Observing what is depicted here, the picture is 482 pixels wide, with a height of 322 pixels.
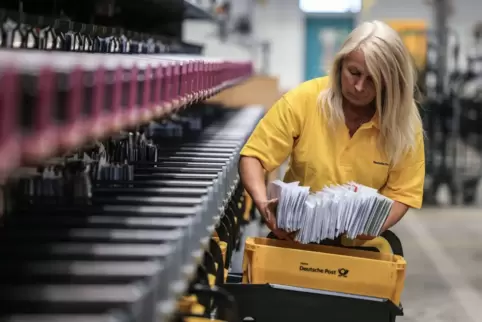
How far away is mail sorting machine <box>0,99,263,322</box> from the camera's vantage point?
47.6 inches

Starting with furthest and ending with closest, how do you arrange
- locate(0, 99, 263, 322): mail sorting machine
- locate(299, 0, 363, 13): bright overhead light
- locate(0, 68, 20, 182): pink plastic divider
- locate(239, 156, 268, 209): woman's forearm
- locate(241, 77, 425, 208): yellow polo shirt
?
locate(299, 0, 363, 13): bright overhead light, locate(241, 77, 425, 208): yellow polo shirt, locate(239, 156, 268, 209): woman's forearm, locate(0, 99, 263, 322): mail sorting machine, locate(0, 68, 20, 182): pink plastic divider

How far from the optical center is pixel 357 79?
2.62m

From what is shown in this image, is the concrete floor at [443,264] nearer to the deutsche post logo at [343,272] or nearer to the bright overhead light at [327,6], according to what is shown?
the deutsche post logo at [343,272]

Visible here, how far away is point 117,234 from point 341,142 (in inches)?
54.8

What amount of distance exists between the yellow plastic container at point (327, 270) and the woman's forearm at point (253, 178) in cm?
16

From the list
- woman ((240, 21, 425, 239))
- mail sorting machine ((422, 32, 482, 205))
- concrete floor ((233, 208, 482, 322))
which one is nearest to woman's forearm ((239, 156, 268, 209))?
woman ((240, 21, 425, 239))

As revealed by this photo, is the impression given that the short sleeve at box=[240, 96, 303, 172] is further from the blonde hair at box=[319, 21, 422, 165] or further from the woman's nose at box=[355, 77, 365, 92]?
the woman's nose at box=[355, 77, 365, 92]

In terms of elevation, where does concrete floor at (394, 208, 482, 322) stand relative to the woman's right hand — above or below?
below

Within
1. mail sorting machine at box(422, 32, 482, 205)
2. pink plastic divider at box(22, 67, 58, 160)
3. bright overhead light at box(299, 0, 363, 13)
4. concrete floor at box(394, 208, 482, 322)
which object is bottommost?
concrete floor at box(394, 208, 482, 322)

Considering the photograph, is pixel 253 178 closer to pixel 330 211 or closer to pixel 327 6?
pixel 330 211

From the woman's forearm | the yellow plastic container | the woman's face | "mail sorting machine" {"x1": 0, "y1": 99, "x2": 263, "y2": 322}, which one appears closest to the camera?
"mail sorting machine" {"x1": 0, "y1": 99, "x2": 263, "y2": 322}

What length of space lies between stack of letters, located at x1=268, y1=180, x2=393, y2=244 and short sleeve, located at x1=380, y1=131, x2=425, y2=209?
0.92ft

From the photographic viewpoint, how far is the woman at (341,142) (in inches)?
107

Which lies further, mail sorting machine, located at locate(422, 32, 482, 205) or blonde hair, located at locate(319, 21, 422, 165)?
mail sorting machine, located at locate(422, 32, 482, 205)
